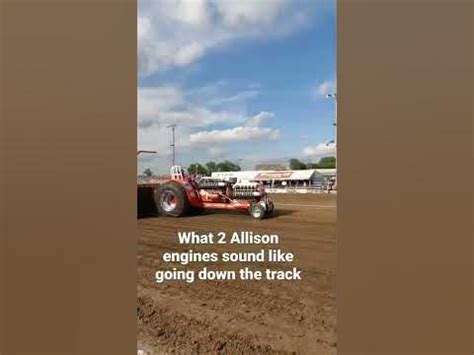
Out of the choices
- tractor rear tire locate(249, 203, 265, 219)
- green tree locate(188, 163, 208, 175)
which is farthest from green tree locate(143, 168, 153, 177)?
tractor rear tire locate(249, 203, 265, 219)

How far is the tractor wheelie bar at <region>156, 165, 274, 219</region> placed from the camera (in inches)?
150

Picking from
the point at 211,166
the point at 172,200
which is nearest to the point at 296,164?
the point at 211,166

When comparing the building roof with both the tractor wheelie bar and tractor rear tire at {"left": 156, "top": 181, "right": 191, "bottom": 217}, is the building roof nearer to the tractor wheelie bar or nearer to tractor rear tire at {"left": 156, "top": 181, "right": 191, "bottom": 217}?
the tractor wheelie bar

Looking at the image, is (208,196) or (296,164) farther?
(208,196)

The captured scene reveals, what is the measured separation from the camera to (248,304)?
3533 millimetres

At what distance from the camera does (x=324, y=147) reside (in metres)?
3.52

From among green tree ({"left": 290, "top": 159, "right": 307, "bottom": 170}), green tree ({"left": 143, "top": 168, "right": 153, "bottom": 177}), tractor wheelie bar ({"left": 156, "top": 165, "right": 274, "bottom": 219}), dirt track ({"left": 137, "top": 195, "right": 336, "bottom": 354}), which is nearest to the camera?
dirt track ({"left": 137, "top": 195, "right": 336, "bottom": 354})

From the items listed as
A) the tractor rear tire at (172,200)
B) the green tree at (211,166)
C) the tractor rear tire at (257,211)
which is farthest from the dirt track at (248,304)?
the green tree at (211,166)

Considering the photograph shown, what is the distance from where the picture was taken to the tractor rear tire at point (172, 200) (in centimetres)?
382

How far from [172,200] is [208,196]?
0.31 metres

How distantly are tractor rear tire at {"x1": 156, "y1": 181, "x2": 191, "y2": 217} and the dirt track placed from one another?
0.24 metres

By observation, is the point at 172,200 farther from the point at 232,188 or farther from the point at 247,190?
the point at 247,190

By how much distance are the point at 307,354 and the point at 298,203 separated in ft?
3.93

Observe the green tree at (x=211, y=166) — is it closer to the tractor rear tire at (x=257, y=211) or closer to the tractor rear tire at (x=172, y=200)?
the tractor rear tire at (x=172, y=200)
